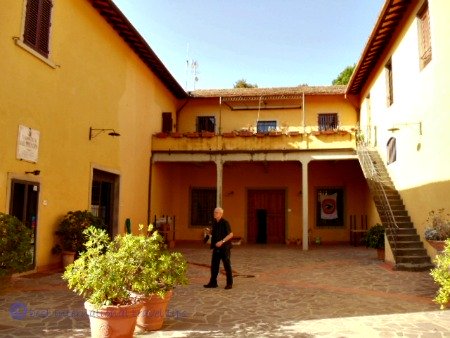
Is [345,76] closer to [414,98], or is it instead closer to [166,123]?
[166,123]

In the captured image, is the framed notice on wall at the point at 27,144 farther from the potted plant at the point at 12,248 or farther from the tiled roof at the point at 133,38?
the tiled roof at the point at 133,38

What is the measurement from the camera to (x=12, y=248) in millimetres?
7062

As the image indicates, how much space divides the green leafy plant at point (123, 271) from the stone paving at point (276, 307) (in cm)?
71

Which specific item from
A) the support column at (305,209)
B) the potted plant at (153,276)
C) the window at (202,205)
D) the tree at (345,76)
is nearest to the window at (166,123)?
the window at (202,205)

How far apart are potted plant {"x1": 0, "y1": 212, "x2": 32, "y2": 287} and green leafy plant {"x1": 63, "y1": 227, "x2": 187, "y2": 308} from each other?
2657 millimetres

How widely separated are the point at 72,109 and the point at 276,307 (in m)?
7.85

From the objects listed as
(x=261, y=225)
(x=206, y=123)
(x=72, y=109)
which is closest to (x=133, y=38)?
(x=72, y=109)

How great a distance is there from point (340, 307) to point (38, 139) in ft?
25.2

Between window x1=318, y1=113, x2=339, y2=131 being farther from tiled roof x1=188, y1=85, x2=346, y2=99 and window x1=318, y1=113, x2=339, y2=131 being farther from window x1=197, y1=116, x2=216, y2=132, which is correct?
window x1=197, y1=116, x2=216, y2=132

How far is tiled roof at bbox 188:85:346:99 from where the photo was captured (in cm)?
1888

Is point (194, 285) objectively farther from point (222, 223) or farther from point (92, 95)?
point (92, 95)

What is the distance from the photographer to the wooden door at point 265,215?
1998 centimetres

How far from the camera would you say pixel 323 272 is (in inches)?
410

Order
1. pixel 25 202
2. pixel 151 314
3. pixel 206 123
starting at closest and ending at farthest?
pixel 151 314
pixel 25 202
pixel 206 123
